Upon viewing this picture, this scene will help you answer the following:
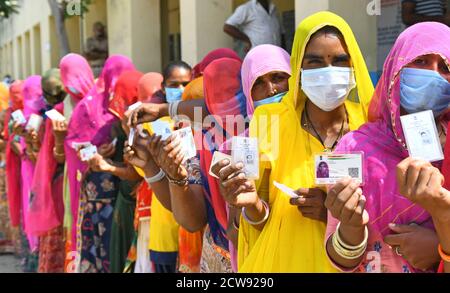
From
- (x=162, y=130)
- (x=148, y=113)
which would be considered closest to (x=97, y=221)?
(x=148, y=113)

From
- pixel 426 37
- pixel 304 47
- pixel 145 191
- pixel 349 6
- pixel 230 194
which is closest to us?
pixel 426 37

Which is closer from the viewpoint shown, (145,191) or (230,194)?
(230,194)

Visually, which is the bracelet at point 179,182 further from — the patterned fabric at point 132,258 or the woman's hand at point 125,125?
the patterned fabric at point 132,258

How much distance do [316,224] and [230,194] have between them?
32cm

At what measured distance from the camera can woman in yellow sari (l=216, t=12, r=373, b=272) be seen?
2279mm

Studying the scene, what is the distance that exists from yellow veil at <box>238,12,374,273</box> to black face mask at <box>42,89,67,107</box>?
3.88 metres

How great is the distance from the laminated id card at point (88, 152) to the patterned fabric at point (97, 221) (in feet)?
A: 1.23

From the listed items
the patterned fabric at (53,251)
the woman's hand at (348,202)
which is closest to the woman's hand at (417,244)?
the woman's hand at (348,202)

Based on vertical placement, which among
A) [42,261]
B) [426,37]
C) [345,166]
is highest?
[426,37]

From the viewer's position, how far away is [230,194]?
2.28 m

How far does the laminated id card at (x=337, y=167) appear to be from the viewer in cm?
195
